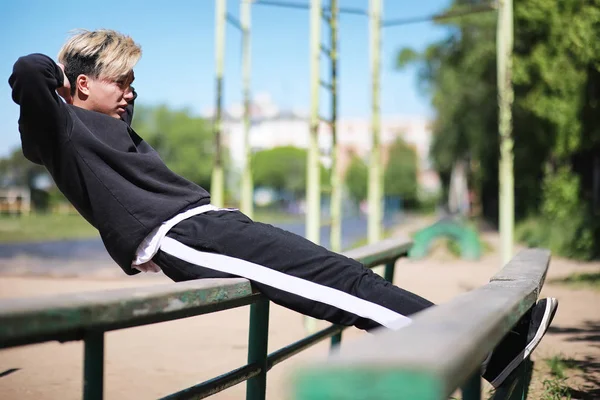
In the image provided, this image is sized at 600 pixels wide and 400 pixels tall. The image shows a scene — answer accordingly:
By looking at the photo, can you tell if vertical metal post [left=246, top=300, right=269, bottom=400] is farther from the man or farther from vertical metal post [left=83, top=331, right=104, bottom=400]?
vertical metal post [left=83, top=331, right=104, bottom=400]

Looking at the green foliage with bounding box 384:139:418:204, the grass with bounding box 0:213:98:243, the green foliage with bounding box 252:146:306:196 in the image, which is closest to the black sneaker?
the grass with bounding box 0:213:98:243

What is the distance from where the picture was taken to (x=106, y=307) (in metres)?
1.42

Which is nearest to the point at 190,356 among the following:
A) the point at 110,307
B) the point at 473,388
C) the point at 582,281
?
the point at 473,388

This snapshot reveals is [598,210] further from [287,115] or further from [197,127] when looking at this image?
[287,115]

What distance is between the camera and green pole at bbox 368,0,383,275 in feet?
23.0

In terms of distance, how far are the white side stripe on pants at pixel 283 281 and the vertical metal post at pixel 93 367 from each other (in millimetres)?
667

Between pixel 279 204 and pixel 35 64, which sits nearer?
pixel 35 64

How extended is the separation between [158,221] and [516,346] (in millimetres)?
1111

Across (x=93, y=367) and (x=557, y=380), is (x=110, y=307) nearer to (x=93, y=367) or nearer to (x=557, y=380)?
(x=93, y=367)

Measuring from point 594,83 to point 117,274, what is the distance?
23.1 feet

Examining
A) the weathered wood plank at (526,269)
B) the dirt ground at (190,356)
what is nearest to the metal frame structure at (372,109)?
the dirt ground at (190,356)

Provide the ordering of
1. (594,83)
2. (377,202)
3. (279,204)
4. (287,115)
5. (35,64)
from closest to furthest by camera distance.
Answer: (35,64)
(377,202)
(594,83)
(279,204)
(287,115)

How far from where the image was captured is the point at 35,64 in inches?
79.8

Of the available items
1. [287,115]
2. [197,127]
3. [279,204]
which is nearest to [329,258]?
[197,127]
